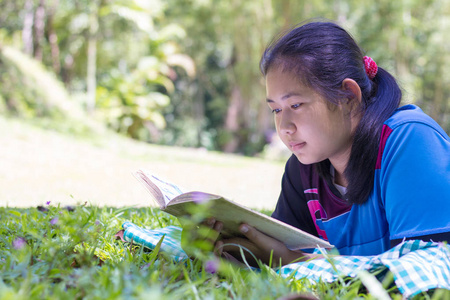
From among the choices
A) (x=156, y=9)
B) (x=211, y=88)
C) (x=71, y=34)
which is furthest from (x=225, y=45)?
(x=71, y=34)

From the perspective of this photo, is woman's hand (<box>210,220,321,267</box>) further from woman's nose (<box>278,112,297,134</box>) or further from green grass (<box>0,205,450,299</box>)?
woman's nose (<box>278,112,297,134</box>)

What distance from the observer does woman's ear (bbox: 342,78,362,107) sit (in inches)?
74.1

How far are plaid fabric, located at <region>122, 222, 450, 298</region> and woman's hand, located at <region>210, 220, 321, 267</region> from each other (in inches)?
4.2

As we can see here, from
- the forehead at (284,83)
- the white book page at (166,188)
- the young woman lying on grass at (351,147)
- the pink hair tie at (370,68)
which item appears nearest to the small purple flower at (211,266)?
the young woman lying on grass at (351,147)

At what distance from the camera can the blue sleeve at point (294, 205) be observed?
222cm

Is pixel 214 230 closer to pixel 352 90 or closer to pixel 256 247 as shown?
pixel 256 247

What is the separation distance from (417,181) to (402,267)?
347 mm

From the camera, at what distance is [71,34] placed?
16.6 metres

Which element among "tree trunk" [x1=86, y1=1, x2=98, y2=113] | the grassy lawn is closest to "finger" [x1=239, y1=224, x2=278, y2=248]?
the grassy lawn

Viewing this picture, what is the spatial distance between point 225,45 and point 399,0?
9.91 metres

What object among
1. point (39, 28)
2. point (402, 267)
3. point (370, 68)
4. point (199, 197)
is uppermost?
point (39, 28)

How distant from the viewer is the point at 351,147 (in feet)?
6.08

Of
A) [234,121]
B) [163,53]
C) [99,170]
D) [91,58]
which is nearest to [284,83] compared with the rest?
[99,170]

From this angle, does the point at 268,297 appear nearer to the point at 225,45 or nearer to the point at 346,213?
the point at 346,213
